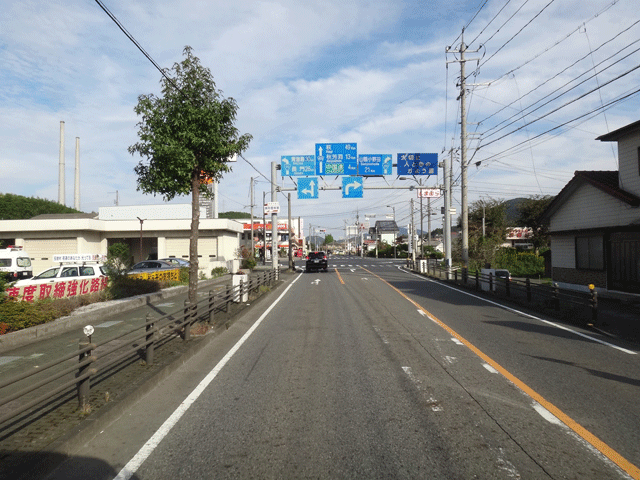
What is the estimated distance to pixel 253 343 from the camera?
986cm

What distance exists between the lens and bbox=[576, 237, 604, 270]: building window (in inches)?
742

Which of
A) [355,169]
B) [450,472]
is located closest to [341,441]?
[450,472]

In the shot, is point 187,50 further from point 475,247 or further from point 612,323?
point 475,247

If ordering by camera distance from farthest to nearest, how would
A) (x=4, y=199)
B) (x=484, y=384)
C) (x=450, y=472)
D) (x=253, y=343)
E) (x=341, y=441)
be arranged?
(x=4, y=199) < (x=253, y=343) < (x=484, y=384) < (x=341, y=441) < (x=450, y=472)

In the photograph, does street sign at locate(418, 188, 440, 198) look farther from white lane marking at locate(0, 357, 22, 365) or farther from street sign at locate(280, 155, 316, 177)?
white lane marking at locate(0, 357, 22, 365)

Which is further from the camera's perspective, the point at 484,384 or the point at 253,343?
the point at 253,343

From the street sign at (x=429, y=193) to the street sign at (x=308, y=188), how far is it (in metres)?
7.62

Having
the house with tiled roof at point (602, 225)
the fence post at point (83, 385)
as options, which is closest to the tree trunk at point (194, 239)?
the fence post at point (83, 385)

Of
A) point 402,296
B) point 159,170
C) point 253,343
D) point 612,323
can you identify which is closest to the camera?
point 253,343

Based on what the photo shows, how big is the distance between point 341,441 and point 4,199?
66.0m

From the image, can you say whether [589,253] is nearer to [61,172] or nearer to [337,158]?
[337,158]

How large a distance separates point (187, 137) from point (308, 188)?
2153cm

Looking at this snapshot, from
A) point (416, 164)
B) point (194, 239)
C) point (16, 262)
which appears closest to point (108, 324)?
point (194, 239)

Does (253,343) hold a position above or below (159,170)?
below
